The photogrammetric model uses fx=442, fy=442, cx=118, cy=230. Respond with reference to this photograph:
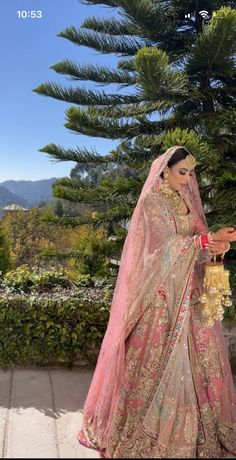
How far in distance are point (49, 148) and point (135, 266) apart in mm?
2165

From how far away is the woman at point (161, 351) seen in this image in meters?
1.84

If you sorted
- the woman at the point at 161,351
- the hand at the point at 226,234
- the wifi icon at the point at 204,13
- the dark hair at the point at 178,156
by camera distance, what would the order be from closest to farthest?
the hand at the point at 226,234
the woman at the point at 161,351
the dark hair at the point at 178,156
the wifi icon at the point at 204,13

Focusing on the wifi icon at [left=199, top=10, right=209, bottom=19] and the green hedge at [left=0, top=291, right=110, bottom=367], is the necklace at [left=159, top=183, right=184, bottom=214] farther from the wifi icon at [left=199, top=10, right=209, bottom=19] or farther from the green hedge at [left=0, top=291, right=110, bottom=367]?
the wifi icon at [left=199, top=10, right=209, bottom=19]

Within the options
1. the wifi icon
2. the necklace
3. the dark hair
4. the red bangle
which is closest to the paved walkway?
the red bangle

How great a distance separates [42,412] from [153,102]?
2.41 meters

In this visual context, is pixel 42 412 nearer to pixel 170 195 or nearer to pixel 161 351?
pixel 161 351

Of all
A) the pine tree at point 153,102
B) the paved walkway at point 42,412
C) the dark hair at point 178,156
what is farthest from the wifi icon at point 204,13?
the paved walkway at point 42,412

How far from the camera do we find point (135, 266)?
6.47ft

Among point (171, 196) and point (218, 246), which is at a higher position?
point (171, 196)

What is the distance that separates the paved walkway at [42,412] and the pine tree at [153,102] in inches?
54.0

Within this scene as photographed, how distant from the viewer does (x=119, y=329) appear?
6.34 feet

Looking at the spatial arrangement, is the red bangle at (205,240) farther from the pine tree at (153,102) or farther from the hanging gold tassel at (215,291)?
the pine tree at (153,102)

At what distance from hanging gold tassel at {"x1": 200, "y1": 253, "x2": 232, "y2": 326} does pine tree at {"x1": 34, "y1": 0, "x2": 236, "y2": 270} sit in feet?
3.53

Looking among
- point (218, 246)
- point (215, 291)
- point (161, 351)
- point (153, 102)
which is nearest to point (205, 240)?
point (218, 246)
